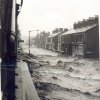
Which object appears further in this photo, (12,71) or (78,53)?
(78,53)

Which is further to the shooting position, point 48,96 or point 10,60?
point 48,96

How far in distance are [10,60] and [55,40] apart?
70509 mm

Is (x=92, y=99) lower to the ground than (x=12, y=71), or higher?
lower

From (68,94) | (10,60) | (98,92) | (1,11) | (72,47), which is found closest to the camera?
(10,60)

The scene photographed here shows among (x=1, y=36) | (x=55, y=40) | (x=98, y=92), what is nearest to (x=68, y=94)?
(x=98, y=92)

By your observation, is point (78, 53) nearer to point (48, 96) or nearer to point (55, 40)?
point (55, 40)

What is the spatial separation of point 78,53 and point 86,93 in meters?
30.9

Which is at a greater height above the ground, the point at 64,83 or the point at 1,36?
the point at 1,36

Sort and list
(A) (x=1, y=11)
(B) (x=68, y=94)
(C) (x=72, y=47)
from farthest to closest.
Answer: (C) (x=72, y=47)
(B) (x=68, y=94)
(A) (x=1, y=11)

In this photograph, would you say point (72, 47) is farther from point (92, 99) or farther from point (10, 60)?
point (10, 60)

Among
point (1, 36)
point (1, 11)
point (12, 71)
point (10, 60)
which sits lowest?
point (12, 71)

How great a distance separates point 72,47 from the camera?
173 ft

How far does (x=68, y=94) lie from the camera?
647 inches

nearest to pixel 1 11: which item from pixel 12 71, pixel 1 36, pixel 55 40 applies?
pixel 1 36
